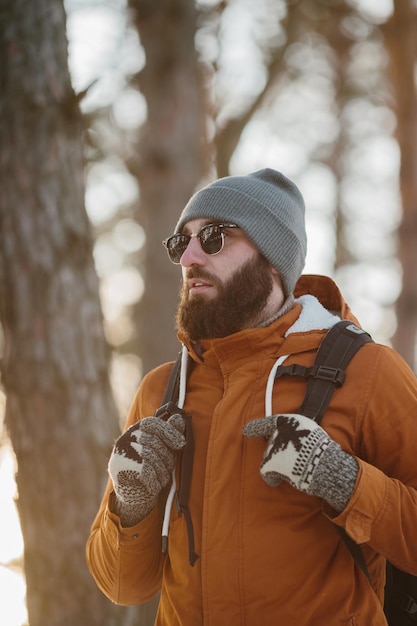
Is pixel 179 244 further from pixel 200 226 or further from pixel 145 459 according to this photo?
pixel 145 459

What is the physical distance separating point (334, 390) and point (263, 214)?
852mm

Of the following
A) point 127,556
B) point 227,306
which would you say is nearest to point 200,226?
point 227,306

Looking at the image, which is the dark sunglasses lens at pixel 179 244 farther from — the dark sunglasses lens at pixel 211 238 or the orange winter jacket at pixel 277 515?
the orange winter jacket at pixel 277 515

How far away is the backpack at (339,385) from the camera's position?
2.22 meters

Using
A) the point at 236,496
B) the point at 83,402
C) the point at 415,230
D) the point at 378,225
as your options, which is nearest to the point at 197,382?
the point at 236,496

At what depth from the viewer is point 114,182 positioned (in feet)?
36.9

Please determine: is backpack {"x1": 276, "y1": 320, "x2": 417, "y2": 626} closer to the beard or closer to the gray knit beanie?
the beard

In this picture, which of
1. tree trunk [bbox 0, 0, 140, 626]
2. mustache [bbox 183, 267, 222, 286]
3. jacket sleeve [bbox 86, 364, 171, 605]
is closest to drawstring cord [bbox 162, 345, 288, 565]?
jacket sleeve [bbox 86, 364, 171, 605]

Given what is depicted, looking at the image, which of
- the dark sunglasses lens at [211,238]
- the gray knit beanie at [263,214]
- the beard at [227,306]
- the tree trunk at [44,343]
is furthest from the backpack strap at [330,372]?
the tree trunk at [44,343]

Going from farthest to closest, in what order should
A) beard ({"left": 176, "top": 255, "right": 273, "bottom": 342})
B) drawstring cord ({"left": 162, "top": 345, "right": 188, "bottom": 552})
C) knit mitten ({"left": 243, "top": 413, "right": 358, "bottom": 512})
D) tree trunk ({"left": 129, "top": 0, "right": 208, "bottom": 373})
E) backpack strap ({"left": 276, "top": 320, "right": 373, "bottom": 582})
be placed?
1. tree trunk ({"left": 129, "top": 0, "right": 208, "bottom": 373})
2. beard ({"left": 176, "top": 255, "right": 273, "bottom": 342})
3. drawstring cord ({"left": 162, "top": 345, "right": 188, "bottom": 552})
4. backpack strap ({"left": 276, "top": 320, "right": 373, "bottom": 582})
5. knit mitten ({"left": 243, "top": 413, "right": 358, "bottom": 512})

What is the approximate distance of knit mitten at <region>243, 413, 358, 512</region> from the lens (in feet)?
6.64

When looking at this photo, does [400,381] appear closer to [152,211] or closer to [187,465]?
[187,465]

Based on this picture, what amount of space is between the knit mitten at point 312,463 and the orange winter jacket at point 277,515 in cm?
5

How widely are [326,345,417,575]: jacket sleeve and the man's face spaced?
0.53 meters
